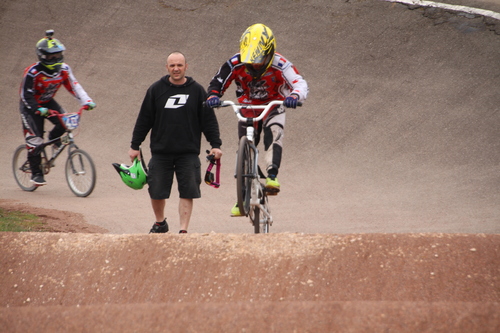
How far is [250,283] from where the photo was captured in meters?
4.69

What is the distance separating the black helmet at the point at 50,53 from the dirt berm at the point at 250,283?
458 centimetres

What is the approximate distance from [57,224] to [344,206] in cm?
444

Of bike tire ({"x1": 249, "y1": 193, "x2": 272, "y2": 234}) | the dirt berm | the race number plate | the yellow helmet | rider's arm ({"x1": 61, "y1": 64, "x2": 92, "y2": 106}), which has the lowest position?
bike tire ({"x1": 249, "y1": 193, "x2": 272, "y2": 234})

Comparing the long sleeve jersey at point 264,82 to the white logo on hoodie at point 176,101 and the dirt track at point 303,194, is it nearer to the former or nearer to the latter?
the white logo on hoodie at point 176,101

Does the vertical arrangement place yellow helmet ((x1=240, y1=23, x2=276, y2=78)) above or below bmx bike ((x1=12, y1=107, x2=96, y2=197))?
above

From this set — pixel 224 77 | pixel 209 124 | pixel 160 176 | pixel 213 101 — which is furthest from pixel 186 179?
pixel 224 77

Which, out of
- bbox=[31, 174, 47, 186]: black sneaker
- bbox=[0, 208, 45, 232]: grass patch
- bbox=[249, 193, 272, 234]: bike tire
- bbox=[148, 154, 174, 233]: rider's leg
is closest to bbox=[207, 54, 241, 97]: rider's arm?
bbox=[148, 154, 174, 233]: rider's leg

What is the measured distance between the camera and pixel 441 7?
17.9 metres

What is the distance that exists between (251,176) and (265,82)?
119 cm

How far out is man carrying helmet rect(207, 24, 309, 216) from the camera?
6484 mm

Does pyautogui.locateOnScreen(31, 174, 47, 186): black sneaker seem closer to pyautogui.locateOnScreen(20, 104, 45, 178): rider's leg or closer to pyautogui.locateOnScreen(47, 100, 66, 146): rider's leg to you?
pyautogui.locateOnScreen(20, 104, 45, 178): rider's leg

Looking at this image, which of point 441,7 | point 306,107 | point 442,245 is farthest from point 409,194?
point 441,7

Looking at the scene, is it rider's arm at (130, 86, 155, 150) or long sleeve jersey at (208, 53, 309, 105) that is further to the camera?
long sleeve jersey at (208, 53, 309, 105)

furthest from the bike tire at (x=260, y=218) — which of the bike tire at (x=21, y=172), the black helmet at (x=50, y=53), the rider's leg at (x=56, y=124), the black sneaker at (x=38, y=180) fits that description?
the bike tire at (x=21, y=172)
